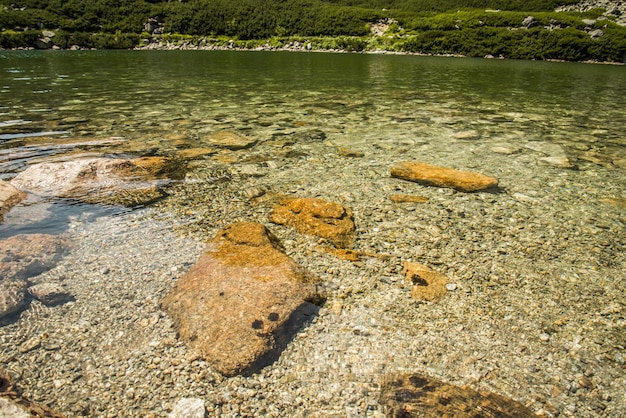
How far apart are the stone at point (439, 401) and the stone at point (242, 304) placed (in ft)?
3.09

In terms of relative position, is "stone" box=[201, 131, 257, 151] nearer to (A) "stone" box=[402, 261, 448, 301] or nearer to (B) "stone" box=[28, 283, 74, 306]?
(B) "stone" box=[28, 283, 74, 306]

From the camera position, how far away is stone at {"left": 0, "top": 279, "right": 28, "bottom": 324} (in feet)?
10.5

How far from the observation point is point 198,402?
2.48 metres

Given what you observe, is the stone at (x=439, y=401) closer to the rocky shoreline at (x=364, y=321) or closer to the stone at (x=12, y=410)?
the rocky shoreline at (x=364, y=321)

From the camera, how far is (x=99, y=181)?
5.97 m

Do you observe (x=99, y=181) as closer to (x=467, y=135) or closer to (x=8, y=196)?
(x=8, y=196)

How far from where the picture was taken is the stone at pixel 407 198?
573 cm

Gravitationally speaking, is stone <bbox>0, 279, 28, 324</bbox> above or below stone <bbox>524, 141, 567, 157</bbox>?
below

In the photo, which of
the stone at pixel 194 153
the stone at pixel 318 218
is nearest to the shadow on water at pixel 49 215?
the stone at pixel 318 218

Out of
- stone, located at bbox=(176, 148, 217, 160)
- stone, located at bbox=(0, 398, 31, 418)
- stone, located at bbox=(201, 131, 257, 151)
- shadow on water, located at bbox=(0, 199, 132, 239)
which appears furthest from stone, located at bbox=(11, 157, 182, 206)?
stone, located at bbox=(0, 398, 31, 418)

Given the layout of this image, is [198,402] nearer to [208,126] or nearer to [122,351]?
[122,351]

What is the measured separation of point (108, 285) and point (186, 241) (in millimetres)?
1038

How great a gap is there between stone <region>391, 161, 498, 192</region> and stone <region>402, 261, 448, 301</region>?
250 centimetres

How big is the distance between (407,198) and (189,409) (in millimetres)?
4382
